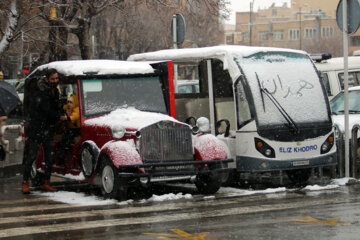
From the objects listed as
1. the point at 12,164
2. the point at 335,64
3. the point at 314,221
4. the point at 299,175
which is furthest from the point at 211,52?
the point at 335,64

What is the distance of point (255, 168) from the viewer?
41.8 ft

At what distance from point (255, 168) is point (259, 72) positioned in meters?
1.73

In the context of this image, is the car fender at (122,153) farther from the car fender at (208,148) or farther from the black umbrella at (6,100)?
the black umbrella at (6,100)

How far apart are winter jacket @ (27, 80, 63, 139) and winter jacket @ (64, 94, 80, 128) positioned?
0.71 feet

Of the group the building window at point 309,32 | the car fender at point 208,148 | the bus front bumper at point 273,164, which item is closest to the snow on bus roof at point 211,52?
the car fender at point 208,148

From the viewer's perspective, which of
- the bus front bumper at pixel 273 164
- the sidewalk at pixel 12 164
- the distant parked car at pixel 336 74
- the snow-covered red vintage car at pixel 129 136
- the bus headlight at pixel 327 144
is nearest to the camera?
the snow-covered red vintage car at pixel 129 136

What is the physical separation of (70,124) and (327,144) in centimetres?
457

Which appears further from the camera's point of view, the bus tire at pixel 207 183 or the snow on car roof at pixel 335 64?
the snow on car roof at pixel 335 64

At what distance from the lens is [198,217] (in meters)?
9.62

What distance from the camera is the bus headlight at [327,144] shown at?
524 inches

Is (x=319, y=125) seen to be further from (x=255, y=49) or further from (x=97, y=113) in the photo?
(x=97, y=113)

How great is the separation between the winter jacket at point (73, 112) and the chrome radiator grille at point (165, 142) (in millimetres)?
1699

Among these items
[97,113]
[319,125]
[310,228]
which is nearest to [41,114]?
[97,113]

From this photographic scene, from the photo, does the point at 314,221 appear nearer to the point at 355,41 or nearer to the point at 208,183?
the point at 208,183
